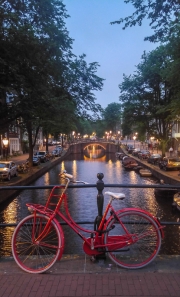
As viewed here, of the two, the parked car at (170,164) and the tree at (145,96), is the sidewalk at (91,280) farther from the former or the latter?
the tree at (145,96)

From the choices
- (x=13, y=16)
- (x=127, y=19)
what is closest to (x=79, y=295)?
(x=127, y=19)

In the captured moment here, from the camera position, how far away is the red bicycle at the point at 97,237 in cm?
439

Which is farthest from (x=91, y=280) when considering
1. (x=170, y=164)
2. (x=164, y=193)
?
(x=170, y=164)

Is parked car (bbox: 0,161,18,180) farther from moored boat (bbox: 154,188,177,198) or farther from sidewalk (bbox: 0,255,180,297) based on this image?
sidewalk (bbox: 0,255,180,297)

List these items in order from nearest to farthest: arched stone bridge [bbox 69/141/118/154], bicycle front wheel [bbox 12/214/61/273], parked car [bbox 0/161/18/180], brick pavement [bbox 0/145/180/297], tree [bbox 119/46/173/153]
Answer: brick pavement [bbox 0/145/180/297], bicycle front wheel [bbox 12/214/61/273], parked car [bbox 0/161/18/180], tree [bbox 119/46/173/153], arched stone bridge [bbox 69/141/118/154]

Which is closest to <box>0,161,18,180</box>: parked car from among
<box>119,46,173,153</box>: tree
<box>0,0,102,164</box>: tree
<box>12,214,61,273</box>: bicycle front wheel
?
<box>0,0,102,164</box>: tree

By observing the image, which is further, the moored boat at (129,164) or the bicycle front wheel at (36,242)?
the moored boat at (129,164)

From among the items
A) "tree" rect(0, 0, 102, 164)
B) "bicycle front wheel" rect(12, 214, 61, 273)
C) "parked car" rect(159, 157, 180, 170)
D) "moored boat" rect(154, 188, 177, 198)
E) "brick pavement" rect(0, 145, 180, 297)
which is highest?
"tree" rect(0, 0, 102, 164)

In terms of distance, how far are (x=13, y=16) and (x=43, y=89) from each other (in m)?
4.17

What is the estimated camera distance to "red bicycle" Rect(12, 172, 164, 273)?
4.39 metres

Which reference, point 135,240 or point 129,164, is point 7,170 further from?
point 129,164

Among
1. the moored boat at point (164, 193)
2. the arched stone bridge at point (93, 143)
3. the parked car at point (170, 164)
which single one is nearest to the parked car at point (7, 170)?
the moored boat at point (164, 193)

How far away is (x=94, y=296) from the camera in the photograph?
3.66 meters

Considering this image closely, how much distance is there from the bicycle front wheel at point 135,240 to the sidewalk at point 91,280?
109 millimetres
